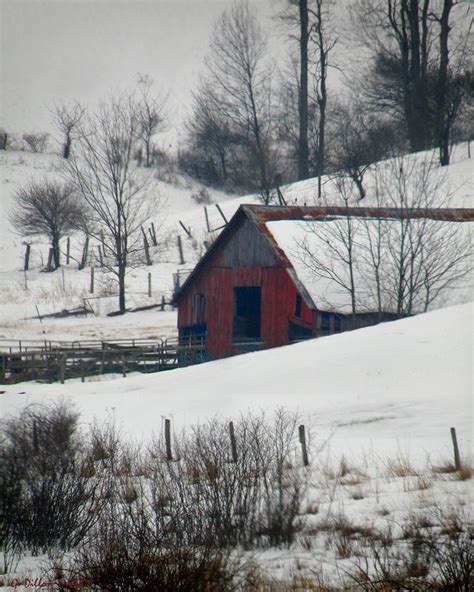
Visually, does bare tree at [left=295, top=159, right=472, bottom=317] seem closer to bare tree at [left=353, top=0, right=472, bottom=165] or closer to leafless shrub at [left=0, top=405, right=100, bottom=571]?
bare tree at [left=353, top=0, right=472, bottom=165]

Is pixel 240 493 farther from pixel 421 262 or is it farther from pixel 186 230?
pixel 186 230

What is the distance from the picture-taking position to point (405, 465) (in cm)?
1017

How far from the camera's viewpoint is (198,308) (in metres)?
26.0

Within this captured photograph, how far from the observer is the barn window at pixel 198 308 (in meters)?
25.8

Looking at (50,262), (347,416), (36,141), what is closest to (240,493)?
(347,416)

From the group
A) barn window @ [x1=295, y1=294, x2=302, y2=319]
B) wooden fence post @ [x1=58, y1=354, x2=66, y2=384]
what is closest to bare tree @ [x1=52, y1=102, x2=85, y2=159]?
wooden fence post @ [x1=58, y1=354, x2=66, y2=384]

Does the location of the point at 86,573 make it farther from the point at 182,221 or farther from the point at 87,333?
the point at 182,221

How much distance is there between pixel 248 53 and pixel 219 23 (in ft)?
38.7

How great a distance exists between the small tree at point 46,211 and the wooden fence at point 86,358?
8.98 metres

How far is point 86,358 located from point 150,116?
26.9 m

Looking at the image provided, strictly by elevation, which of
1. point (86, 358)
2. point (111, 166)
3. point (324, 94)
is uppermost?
point (324, 94)

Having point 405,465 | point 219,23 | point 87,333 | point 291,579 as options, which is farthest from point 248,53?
point 291,579

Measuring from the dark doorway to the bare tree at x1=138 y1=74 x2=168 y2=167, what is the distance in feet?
54.7

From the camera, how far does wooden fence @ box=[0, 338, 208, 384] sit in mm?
21281
